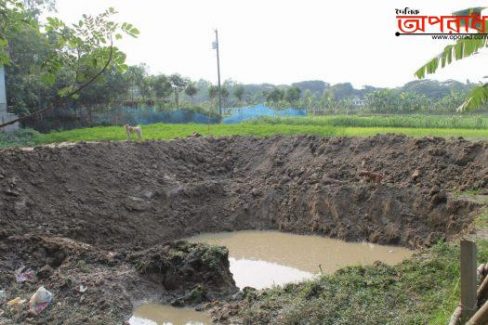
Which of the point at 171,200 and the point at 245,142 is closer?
the point at 171,200

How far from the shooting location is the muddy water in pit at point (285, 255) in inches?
400

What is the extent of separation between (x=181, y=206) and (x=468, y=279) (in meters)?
10.5

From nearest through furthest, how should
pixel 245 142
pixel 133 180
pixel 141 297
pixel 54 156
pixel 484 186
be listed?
pixel 141 297, pixel 484 186, pixel 54 156, pixel 133 180, pixel 245 142

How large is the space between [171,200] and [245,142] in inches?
216

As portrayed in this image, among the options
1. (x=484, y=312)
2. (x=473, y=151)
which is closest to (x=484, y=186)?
(x=473, y=151)

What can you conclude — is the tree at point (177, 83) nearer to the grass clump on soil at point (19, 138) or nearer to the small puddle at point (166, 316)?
the grass clump on soil at point (19, 138)

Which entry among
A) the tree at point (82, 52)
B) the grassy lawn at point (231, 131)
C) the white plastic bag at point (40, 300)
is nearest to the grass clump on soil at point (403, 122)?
the grassy lawn at point (231, 131)

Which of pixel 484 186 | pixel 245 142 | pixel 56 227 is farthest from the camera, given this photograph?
pixel 245 142

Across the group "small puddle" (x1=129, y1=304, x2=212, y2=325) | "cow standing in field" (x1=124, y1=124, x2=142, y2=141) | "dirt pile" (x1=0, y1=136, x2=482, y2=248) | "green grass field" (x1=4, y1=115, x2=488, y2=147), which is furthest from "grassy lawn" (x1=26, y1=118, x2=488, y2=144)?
"small puddle" (x1=129, y1=304, x2=212, y2=325)

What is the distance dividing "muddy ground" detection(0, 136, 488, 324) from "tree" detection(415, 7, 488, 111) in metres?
4.07

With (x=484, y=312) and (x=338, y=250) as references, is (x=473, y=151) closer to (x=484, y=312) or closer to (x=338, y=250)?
(x=338, y=250)

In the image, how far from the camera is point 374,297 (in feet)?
21.4

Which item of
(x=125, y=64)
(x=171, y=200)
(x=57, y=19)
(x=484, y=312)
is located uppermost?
(x=57, y=19)

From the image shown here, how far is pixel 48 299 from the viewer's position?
7285 mm
